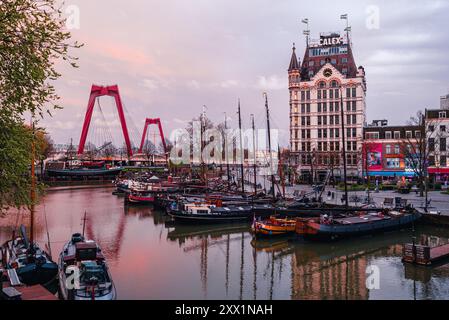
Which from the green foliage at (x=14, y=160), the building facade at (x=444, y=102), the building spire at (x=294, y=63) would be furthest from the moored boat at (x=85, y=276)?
the building facade at (x=444, y=102)

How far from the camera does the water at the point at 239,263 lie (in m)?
21.5

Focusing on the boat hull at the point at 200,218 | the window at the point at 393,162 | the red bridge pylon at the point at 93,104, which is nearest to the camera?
the boat hull at the point at 200,218

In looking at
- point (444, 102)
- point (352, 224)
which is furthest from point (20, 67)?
point (444, 102)

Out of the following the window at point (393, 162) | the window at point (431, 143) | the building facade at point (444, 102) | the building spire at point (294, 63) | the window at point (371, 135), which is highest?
the building spire at point (294, 63)

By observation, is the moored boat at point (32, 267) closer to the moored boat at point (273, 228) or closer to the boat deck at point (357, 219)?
the moored boat at point (273, 228)

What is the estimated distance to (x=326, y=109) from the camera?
74812 millimetres

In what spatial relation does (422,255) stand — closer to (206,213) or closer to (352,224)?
(352,224)

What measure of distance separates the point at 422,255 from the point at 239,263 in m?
11.4

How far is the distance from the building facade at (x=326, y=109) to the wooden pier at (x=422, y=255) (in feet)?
146

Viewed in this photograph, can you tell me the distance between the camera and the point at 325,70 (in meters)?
74.6

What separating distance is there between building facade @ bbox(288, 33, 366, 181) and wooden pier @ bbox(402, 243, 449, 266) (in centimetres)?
4449
